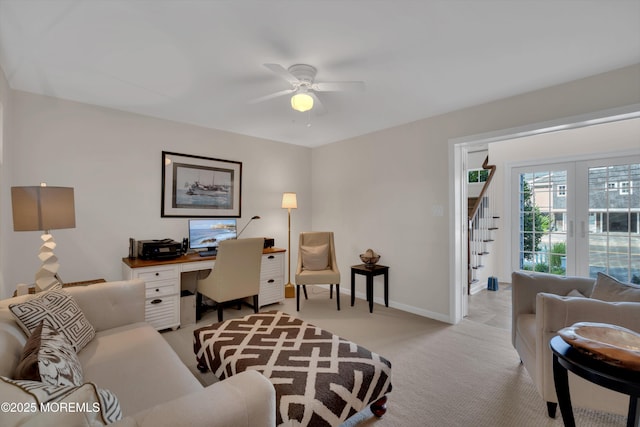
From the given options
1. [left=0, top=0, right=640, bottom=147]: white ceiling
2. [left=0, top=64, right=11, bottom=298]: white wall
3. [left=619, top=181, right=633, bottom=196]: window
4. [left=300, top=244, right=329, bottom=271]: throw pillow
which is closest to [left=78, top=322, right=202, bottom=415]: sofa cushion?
[left=0, top=64, right=11, bottom=298]: white wall

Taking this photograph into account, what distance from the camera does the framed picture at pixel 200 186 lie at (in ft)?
11.5

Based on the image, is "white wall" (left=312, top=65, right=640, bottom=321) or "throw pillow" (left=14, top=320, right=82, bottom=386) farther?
"white wall" (left=312, top=65, right=640, bottom=321)

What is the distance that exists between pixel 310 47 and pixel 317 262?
2.66 m

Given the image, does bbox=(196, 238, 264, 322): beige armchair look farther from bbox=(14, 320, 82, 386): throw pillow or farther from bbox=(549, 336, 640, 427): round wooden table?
bbox=(549, 336, 640, 427): round wooden table

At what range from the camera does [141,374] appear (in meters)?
1.46

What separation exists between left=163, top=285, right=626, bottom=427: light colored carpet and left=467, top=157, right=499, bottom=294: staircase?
2.31 feet

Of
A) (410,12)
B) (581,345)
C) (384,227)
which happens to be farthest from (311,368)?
(384,227)

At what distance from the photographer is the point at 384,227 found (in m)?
3.95

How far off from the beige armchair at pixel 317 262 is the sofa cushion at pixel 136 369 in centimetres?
200

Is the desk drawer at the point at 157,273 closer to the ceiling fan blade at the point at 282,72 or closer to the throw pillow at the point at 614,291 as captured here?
the ceiling fan blade at the point at 282,72

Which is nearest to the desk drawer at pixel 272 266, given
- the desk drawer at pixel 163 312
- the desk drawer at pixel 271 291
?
the desk drawer at pixel 271 291

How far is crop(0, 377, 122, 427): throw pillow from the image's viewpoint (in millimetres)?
670

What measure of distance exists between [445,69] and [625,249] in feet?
10.9

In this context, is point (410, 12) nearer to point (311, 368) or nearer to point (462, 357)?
point (311, 368)
